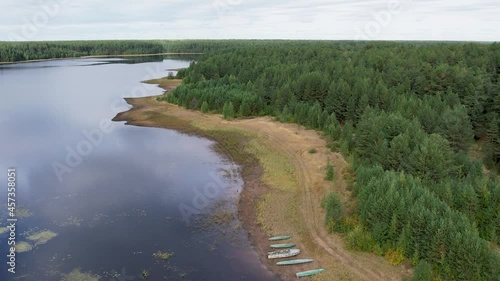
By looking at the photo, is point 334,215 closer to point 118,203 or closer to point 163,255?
point 163,255

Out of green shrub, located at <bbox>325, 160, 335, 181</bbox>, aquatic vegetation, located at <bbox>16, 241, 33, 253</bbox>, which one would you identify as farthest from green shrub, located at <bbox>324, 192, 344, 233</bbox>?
aquatic vegetation, located at <bbox>16, 241, 33, 253</bbox>

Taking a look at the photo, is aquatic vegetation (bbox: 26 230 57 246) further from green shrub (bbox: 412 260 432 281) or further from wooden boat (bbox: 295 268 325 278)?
green shrub (bbox: 412 260 432 281)

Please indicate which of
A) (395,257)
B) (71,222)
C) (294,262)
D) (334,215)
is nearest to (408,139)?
(334,215)

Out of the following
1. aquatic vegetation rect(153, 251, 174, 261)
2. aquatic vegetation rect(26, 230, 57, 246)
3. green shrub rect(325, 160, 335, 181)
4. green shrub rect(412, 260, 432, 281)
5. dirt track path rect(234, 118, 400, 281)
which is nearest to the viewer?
green shrub rect(412, 260, 432, 281)

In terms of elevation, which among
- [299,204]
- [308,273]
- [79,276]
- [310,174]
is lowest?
[79,276]

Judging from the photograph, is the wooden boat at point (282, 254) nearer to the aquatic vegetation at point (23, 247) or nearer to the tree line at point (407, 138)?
the tree line at point (407, 138)

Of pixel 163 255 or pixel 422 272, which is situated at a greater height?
pixel 422 272
